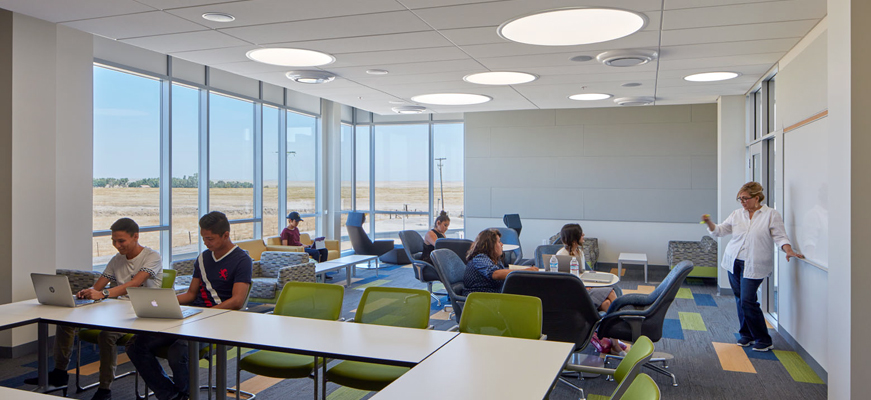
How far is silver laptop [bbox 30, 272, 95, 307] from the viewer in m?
3.85

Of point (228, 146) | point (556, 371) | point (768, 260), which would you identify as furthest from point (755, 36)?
point (228, 146)

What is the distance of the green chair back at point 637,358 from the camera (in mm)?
2307

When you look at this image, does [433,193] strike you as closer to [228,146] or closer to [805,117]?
[228,146]

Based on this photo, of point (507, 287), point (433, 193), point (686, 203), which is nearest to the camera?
point (507, 287)

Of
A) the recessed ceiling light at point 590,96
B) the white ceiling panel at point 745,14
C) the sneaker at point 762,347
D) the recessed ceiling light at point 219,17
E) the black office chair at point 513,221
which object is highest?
the recessed ceiling light at point 590,96

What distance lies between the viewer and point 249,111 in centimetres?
946

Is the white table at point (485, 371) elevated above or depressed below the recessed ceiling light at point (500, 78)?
below

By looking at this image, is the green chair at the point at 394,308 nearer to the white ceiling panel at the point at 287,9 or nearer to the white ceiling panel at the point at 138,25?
the white ceiling panel at the point at 287,9

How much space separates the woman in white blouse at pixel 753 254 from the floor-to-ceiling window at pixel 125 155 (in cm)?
690

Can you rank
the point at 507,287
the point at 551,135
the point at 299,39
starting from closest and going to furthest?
the point at 507,287 < the point at 299,39 < the point at 551,135

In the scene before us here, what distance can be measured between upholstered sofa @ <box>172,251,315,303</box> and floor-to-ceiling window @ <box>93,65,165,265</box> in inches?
31.8

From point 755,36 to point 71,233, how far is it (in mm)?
6577

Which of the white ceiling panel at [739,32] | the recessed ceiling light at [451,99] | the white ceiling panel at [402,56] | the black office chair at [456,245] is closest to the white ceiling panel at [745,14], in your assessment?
the white ceiling panel at [739,32]

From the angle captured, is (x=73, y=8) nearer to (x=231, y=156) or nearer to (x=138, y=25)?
(x=138, y=25)
